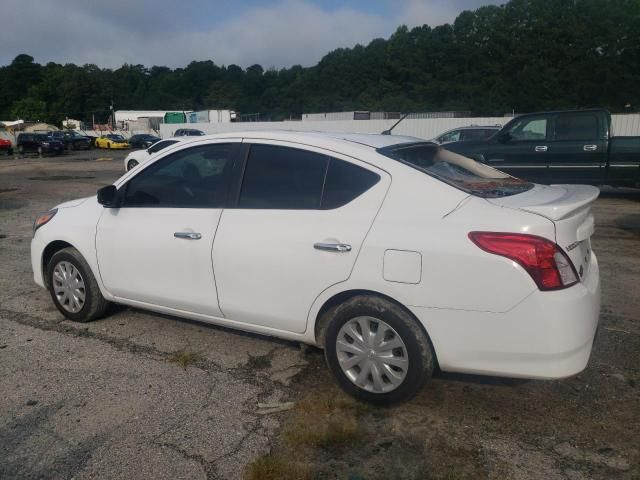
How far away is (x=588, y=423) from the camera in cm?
320

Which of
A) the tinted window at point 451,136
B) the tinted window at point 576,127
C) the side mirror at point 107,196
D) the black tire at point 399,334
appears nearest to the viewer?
the black tire at point 399,334

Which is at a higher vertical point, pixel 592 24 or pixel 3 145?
pixel 592 24

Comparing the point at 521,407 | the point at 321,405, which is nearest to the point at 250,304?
the point at 321,405

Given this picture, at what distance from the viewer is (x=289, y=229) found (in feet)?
11.7

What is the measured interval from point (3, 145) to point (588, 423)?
42.5 metres

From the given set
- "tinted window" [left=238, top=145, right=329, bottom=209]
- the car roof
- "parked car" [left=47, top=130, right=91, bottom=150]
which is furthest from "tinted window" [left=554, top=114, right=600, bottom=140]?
"parked car" [left=47, top=130, right=91, bottom=150]

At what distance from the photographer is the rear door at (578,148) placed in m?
10.8

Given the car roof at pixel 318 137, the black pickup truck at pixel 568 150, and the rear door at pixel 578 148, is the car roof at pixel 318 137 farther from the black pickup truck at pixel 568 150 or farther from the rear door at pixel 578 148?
the rear door at pixel 578 148

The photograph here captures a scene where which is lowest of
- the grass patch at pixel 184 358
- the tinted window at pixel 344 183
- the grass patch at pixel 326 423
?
the grass patch at pixel 326 423

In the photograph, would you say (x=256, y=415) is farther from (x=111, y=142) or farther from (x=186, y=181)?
(x=111, y=142)

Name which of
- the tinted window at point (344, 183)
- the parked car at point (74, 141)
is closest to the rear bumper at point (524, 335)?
the tinted window at point (344, 183)

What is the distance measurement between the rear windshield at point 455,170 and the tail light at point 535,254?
405 millimetres

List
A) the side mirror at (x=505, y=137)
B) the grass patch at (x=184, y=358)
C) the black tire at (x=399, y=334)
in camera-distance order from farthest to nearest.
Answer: the side mirror at (x=505, y=137), the grass patch at (x=184, y=358), the black tire at (x=399, y=334)

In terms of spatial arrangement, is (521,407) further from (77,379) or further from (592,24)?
(592,24)
